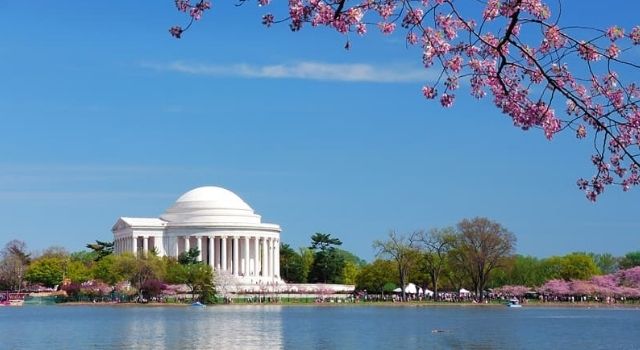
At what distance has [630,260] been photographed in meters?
147

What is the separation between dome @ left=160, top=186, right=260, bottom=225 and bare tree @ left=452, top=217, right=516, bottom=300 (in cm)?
4180

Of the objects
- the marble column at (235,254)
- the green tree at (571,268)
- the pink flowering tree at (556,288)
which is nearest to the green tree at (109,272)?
the marble column at (235,254)

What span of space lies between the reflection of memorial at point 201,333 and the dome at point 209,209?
7073 cm

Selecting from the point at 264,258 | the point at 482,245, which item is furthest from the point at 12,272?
the point at 482,245

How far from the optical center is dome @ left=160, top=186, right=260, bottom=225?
14562 centimetres


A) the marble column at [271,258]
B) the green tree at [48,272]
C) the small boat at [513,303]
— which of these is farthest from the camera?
the marble column at [271,258]

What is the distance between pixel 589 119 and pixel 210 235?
13490cm

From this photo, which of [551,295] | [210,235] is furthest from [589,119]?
[210,235]

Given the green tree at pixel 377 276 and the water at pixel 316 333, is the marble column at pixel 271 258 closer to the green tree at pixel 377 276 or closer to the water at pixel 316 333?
the green tree at pixel 377 276

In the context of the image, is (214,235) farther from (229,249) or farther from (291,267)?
(291,267)

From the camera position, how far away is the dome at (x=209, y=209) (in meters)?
146

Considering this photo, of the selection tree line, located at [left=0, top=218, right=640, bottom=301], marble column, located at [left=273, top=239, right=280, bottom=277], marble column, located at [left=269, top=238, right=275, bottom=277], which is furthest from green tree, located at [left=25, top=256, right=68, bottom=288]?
marble column, located at [left=273, top=239, right=280, bottom=277]

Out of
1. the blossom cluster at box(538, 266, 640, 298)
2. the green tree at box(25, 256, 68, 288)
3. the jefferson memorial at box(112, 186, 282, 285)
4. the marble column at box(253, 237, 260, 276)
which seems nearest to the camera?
the blossom cluster at box(538, 266, 640, 298)

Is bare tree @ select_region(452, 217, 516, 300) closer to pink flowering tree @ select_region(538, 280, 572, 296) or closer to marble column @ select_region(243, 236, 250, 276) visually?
pink flowering tree @ select_region(538, 280, 572, 296)
